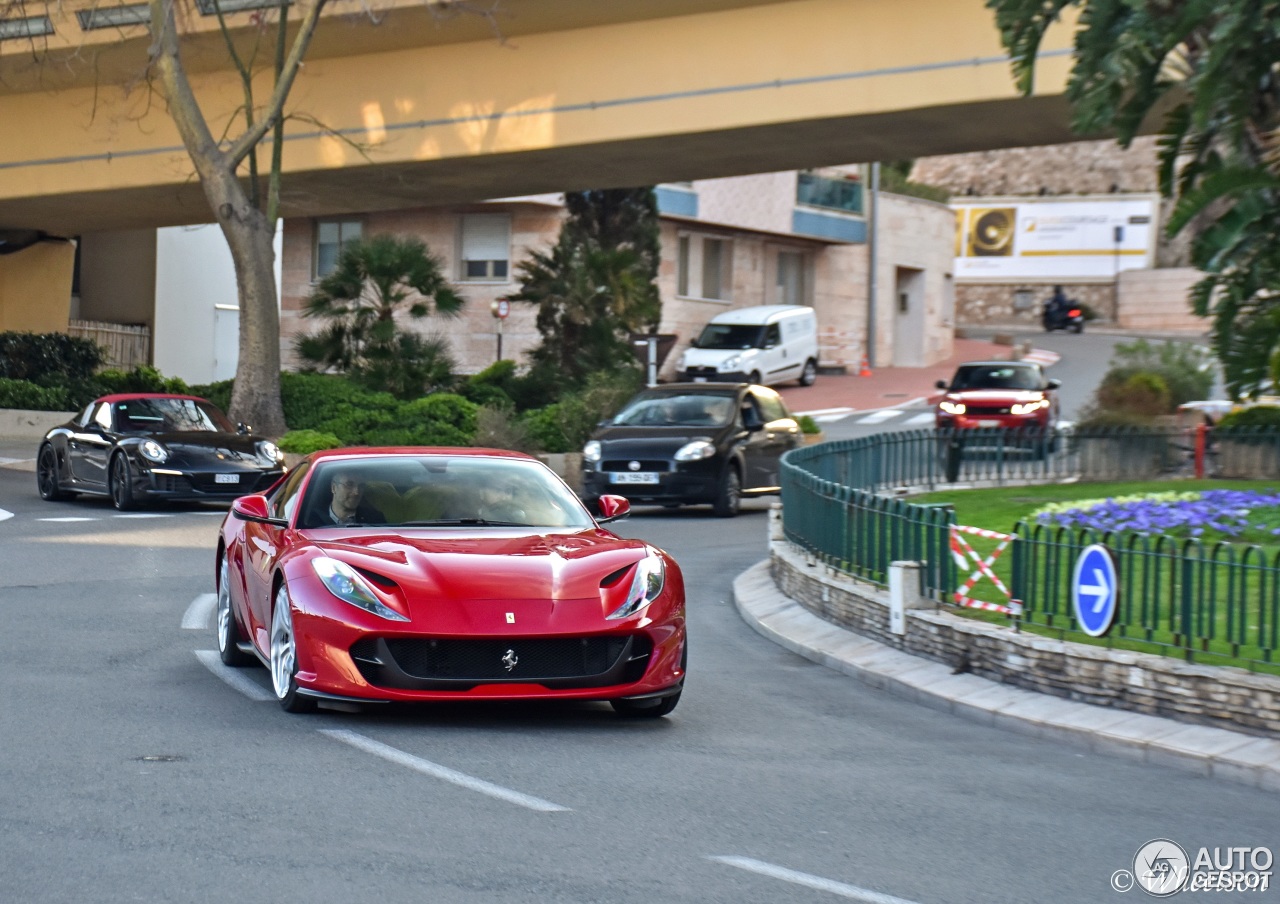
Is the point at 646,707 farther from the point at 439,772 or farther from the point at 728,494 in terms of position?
the point at 728,494

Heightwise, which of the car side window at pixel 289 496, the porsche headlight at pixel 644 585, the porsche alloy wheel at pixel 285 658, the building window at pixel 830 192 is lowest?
the porsche alloy wheel at pixel 285 658

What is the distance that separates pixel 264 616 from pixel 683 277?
41.6 m

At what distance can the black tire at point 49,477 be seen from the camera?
74.8 feet

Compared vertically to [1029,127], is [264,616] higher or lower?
lower

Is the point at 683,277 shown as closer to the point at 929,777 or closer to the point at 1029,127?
the point at 1029,127

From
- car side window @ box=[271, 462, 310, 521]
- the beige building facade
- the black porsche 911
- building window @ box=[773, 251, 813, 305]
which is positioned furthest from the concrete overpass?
building window @ box=[773, 251, 813, 305]

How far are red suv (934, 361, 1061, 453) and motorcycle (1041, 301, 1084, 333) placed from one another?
3625 centimetres

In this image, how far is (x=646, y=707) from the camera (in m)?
8.95

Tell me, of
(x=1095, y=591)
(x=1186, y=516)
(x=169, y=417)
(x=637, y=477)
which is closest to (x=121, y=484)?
(x=169, y=417)

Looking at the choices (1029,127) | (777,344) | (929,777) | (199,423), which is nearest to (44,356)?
(199,423)

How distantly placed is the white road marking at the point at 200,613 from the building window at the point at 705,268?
120 feet

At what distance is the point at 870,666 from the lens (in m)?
11.3

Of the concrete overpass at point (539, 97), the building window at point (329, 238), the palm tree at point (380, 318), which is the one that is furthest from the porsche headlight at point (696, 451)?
the building window at point (329, 238)

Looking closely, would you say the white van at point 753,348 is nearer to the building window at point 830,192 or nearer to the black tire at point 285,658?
the building window at point 830,192
